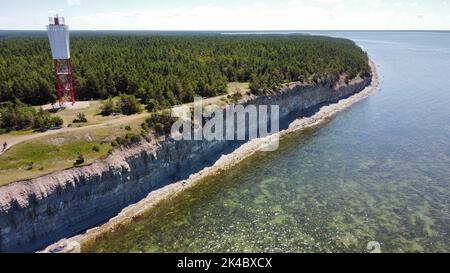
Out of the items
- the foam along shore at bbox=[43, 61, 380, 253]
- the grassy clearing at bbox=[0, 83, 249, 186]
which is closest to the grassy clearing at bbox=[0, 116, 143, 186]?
the grassy clearing at bbox=[0, 83, 249, 186]

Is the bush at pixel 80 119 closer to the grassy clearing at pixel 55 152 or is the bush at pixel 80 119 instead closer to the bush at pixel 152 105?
the grassy clearing at pixel 55 152

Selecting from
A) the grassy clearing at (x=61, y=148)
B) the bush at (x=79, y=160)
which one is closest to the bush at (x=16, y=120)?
the grassy clearing at (x=61, y=148)

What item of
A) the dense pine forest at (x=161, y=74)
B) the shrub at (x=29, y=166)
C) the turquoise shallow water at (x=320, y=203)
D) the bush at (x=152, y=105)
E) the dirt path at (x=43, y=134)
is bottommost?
the turquoise shallow water at (x=320, y=203)

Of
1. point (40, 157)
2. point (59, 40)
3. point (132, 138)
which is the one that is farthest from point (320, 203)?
point (59, 40)

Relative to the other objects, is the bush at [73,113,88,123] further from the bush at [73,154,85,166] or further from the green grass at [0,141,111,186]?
the bush at [73,154,85,166]

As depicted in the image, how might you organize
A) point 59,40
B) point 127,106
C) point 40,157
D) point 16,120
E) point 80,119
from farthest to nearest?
1. point 127,106
2. point 59,40
3. point 80,119
4. point 16,120
5. point 40,157

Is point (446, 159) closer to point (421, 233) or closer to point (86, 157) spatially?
point (421, 233)

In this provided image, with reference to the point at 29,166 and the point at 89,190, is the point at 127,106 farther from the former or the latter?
the point at 29,166
